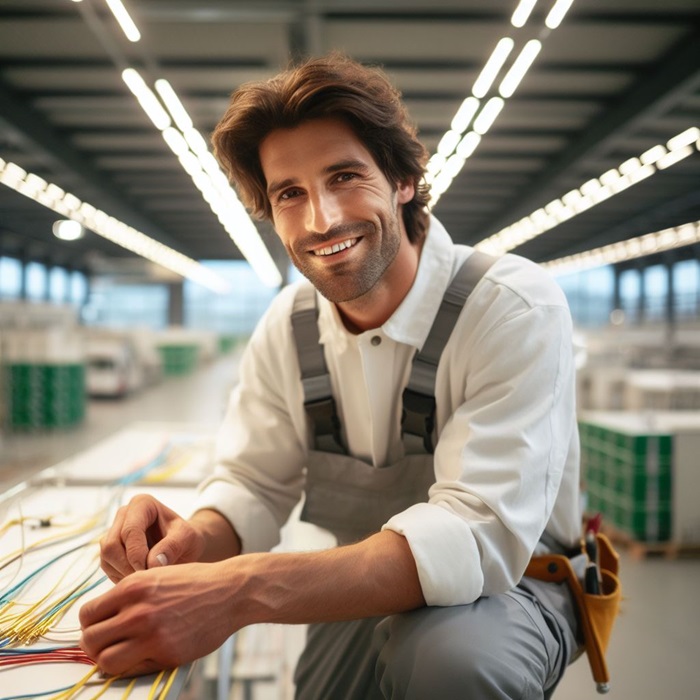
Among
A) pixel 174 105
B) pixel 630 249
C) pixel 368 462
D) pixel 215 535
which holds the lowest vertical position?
pixel 215 535

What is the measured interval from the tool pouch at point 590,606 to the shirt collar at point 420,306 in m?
0.42

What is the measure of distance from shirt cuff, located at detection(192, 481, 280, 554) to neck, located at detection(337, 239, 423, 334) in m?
0.36

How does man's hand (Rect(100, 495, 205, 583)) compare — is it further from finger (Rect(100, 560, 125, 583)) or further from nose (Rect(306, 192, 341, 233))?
nose (Rect(306, 192, 341, 233))

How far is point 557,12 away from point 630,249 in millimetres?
1187

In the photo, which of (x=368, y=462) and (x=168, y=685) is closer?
(x=168, y=685)

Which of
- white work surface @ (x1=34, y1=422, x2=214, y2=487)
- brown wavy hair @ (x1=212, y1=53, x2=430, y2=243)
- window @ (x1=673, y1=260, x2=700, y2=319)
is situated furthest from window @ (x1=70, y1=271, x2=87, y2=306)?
window @ (x1=673, y1=260, x2=700, y2=319)

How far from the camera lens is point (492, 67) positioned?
209 cm

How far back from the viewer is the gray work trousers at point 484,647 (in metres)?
0.75

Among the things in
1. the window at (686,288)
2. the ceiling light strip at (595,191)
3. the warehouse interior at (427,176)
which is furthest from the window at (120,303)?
the window at (686,288)

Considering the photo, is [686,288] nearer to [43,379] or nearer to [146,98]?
[146,98]

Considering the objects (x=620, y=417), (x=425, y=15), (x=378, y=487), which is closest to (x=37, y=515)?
(x=378, y=487)

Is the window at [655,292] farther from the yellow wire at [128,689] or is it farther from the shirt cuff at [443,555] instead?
the yellow wire at [128,689]

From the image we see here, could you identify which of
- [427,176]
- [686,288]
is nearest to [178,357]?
[686,288]

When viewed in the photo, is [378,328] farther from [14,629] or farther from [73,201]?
[73,201]
